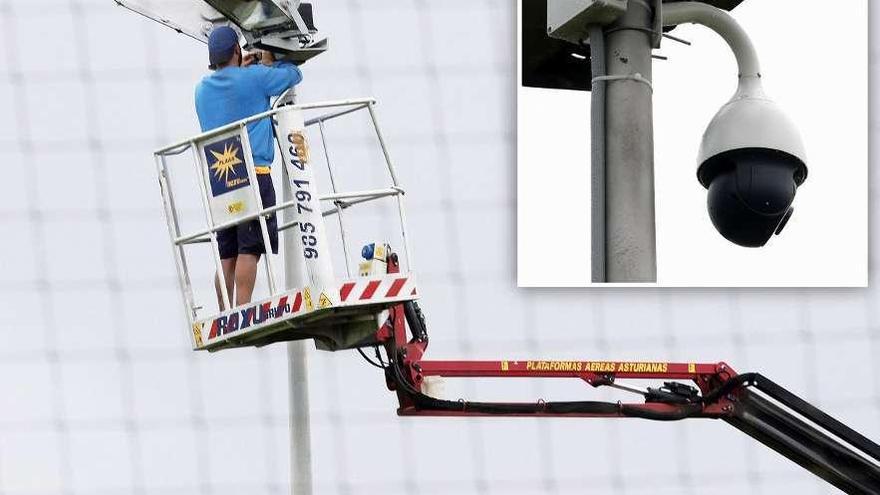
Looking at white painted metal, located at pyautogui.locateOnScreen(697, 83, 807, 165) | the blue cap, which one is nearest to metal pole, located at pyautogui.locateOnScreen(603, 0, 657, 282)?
white painted metal, located at pyautogui.locateOnScreen(697, 83, 807, 165)

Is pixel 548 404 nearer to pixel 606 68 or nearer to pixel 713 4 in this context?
pixel 606 68

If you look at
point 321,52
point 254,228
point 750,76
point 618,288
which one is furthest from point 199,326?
point 750,76

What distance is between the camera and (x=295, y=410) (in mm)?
10117

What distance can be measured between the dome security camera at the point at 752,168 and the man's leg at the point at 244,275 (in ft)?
7.38

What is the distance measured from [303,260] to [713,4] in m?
3.06

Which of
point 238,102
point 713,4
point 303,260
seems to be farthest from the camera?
point 713,4

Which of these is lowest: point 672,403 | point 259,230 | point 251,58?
point 672,403

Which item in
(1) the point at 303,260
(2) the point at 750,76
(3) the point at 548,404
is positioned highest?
(2) the point at 750,76

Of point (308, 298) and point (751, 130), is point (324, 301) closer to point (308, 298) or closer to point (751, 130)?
point (308, 298)

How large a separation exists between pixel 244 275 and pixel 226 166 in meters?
0.52

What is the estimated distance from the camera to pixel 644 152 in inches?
389

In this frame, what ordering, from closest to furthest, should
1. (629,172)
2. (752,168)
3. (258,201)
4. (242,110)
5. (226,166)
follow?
(258,201), (226,166), (242,110), (629,172), (752,168)

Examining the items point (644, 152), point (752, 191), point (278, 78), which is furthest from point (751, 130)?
point (278, 78)

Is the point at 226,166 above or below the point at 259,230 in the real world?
above
